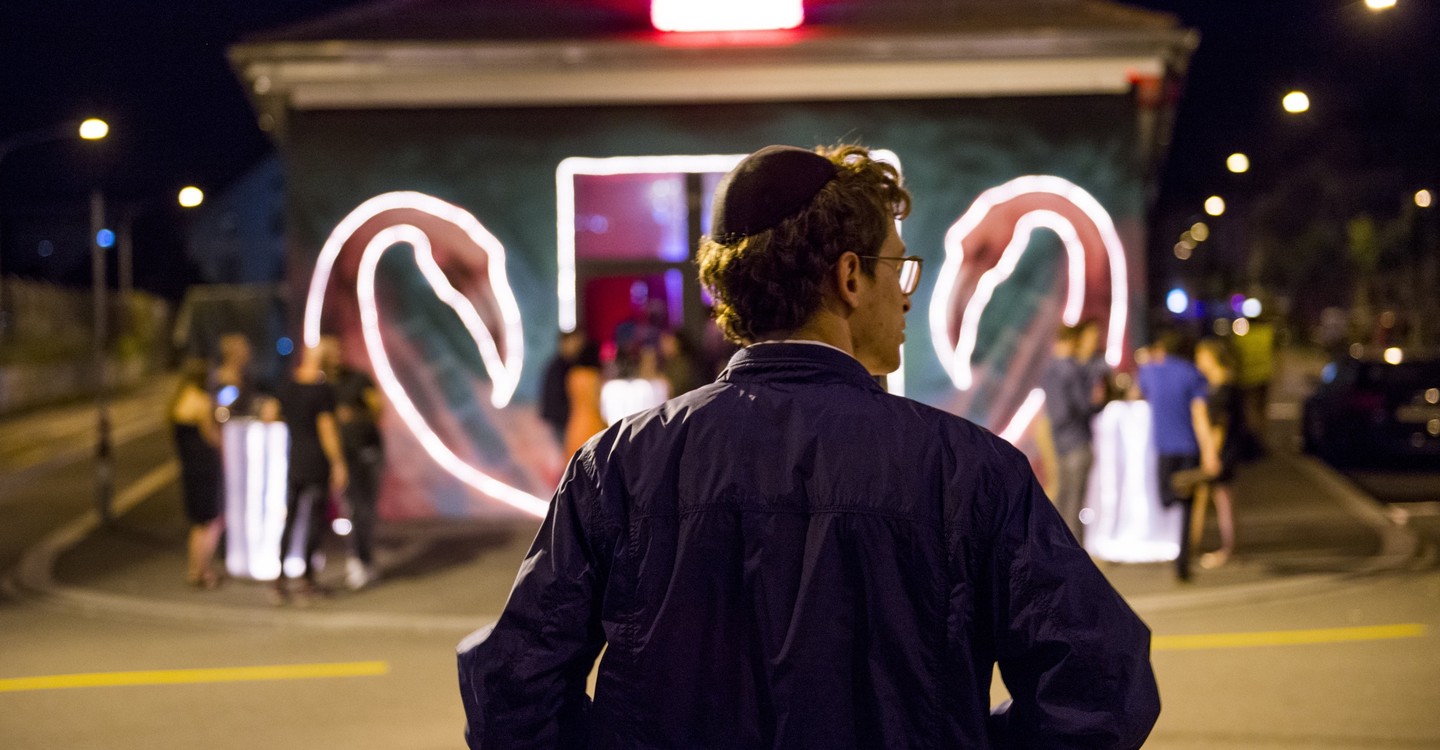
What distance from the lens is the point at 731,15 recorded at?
1298 cm

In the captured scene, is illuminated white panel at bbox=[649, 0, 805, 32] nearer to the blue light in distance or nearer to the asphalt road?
the asphalt road

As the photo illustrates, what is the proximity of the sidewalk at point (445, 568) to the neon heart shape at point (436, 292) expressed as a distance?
635 millimetres

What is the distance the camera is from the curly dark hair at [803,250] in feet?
6.90

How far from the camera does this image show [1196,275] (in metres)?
90.4

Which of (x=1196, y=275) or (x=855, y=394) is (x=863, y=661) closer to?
(x=855, y=394)

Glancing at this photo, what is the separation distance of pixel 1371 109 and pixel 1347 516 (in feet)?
74.1

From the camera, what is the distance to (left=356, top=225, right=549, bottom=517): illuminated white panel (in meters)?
13.7

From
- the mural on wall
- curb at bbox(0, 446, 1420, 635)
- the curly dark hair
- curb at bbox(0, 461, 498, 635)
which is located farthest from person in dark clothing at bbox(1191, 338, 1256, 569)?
the curly dark hair

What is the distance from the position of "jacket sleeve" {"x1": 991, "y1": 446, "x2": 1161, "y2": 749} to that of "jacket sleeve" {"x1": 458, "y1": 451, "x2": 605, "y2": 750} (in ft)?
1.85

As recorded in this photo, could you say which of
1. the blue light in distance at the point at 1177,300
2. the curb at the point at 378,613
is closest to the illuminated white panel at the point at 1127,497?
the curb at the point at 378,613

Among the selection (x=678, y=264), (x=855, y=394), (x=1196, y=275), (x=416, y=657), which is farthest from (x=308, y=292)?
(x=1196, y=275)

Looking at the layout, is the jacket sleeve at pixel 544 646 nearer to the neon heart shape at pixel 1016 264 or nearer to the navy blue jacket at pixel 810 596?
the navy blue jacket at pixel 810 596

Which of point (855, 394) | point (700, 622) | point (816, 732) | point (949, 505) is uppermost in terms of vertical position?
point (855, 394)

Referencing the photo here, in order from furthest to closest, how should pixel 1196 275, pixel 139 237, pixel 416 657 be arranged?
pixel 1196 275
pixel 139 237
pixel 416 657
